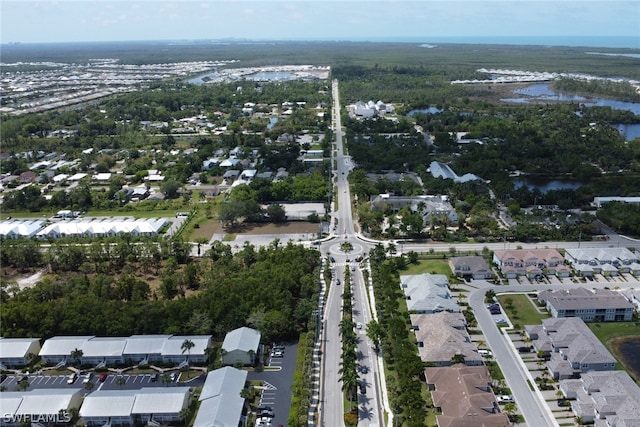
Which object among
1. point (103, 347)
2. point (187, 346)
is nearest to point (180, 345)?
point (187, 346)

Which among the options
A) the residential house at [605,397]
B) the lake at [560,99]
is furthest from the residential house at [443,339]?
the lake at [560,99]

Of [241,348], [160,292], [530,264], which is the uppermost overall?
[530,264]

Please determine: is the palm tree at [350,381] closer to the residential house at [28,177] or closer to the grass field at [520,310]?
the grass field at [520,310]

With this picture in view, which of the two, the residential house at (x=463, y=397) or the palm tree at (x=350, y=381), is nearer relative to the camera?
the residential house at (x=463, y=397)

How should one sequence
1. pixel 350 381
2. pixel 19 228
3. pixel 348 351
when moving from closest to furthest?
pixel 350 381 → pixel 348 351 → pixel 19 228

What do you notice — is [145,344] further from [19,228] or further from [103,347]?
[19,228]

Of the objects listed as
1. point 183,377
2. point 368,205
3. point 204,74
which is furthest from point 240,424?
point 204,74

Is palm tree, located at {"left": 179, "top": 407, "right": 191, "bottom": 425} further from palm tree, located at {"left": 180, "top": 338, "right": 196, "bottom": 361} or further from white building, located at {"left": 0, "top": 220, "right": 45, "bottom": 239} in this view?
white building, located at {"left": 0, "top": 220, "right": 45, "bottom": 239}
